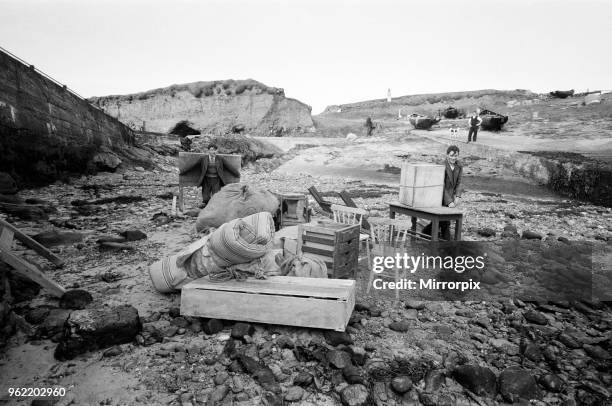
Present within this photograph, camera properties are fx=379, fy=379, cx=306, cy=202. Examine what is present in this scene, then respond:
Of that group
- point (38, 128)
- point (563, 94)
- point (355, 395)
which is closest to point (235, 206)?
point (355, 395)

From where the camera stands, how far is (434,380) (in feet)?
8.14

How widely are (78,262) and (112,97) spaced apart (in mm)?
33773

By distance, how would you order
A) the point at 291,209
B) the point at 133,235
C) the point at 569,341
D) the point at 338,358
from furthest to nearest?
the point at 291,209 → the point at 133,235 → the point at 569,341 → the point at 338,358

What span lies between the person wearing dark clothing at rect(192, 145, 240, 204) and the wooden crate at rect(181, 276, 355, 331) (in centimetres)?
438

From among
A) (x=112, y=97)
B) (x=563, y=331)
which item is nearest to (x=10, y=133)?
(x=563, y=331)

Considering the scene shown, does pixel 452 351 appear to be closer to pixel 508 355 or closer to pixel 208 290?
pixel 508 355

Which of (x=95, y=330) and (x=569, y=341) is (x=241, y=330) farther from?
(x=569, y=341)

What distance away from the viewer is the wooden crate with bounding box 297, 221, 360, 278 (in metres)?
3.77

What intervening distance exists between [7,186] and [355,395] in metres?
8.83

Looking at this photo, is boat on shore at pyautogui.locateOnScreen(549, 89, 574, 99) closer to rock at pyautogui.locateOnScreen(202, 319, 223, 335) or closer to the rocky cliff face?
the rocky cliff face

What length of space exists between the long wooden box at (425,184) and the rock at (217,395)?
3.45 m

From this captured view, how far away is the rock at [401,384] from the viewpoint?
7.82 ft

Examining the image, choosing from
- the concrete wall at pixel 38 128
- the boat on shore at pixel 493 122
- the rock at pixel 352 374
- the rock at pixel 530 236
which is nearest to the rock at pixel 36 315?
the rock at pixel 352 374

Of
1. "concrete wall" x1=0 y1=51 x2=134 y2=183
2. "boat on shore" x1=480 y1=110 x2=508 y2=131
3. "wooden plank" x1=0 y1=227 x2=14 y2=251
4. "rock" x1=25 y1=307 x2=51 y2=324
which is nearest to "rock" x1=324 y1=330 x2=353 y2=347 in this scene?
"rock" x1=25 y1=307 x2=51 y2=324
